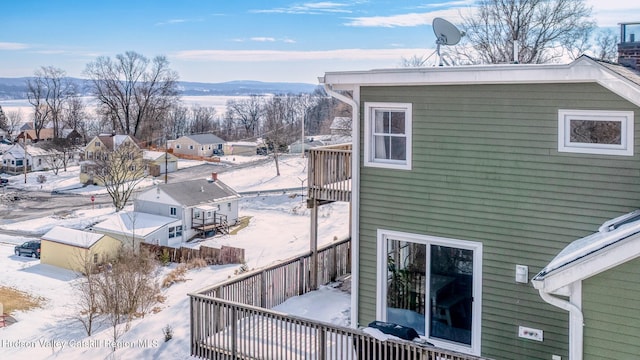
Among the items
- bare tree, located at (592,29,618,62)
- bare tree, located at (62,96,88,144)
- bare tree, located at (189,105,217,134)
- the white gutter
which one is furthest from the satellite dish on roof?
bare tree, located at (189,105,217,134)

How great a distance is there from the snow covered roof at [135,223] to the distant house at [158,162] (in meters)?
22.5

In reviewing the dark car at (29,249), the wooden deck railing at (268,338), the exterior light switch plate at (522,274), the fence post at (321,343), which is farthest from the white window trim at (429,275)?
the dark car at (29,249)

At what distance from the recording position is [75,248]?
1276 inches

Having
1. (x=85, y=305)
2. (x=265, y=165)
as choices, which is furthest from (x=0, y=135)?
(x=85, y=305)

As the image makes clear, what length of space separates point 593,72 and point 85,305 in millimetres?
21322

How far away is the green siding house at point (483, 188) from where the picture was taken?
7.45 m

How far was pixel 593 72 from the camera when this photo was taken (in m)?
7.25

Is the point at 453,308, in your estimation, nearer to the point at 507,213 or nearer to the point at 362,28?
the point at 507,213

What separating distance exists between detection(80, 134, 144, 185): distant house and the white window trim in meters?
44.4

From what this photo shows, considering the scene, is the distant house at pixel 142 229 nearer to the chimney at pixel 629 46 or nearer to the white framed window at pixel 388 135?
the white framed window at pixel 388 135

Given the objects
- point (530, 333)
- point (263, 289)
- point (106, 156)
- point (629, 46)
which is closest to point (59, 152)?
point (106, 156)

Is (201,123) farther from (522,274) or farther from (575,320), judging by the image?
(575,320)

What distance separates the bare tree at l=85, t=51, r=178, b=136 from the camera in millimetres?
78938

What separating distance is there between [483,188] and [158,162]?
5750 centimetres
